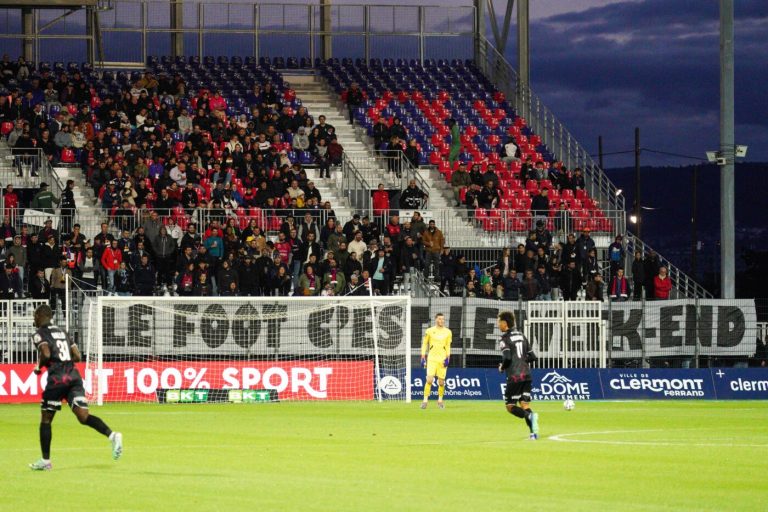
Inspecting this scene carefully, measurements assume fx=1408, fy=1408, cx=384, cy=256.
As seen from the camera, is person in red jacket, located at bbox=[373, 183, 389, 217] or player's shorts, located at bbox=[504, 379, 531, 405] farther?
person in red jacket, located at bbox=[373, 183, 389, 217]

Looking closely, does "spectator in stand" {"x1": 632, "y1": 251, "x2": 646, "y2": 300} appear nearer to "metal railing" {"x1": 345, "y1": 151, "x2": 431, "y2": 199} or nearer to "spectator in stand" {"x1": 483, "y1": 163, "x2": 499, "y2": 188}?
"spectator in stand" {"x1": 483, "y1": 163, "x2": 499, "y2": 188}

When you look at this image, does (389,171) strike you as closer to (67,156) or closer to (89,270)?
(67,156)

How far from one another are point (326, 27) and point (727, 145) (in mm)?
22595

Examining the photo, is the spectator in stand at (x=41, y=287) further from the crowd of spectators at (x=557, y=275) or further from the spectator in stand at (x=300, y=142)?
the spectator in stand at (x=300, y=142)

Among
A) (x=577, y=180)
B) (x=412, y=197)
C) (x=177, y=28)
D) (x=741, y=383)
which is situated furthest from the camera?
(x=177, y=28)

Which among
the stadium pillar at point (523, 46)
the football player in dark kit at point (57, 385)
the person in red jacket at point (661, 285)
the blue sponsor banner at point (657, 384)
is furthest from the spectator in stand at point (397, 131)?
the football player in dark kit at point (57, 385)

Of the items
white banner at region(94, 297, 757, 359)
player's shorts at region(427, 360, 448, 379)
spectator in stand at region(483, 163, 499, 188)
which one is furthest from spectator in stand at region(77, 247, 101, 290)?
spectator in stand at region(483, 163, 499, 188)

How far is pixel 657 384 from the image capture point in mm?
33219

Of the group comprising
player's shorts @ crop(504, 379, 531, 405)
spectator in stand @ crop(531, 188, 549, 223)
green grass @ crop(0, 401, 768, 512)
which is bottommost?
green grass @ crop(0, 401, 768, 512)

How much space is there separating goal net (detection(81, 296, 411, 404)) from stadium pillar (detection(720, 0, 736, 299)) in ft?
26.3

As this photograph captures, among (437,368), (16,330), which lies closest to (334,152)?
(16,330)

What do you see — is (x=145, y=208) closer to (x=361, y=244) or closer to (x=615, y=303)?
(x=361, y=244)

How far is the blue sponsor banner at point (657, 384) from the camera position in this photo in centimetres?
3300

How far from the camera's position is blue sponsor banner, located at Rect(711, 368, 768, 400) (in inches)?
1310
